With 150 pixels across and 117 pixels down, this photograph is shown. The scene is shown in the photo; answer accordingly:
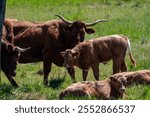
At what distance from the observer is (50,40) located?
15898mm

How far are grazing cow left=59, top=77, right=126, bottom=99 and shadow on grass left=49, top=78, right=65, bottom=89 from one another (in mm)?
1911

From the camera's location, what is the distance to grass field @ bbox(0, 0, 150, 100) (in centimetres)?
1273

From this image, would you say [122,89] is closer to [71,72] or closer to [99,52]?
[99,52]

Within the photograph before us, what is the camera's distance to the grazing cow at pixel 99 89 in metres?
11.9

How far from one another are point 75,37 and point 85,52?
2.68 feet

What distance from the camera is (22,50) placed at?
15.4 metres

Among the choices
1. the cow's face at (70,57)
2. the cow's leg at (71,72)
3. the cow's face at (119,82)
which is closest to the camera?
the cow's face at (119,82)

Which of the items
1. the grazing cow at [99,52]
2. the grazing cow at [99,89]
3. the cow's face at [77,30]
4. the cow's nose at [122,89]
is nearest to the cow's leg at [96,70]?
the grazing cow at [99,52]

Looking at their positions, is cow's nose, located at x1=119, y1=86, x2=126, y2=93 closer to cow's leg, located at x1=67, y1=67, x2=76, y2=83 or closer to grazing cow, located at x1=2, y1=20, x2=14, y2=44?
cow's leg, located at x1=67, y1=67, x2=76, y2=83

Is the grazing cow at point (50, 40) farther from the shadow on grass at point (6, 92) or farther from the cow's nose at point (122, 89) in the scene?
the cow's nose at point (122, 89)

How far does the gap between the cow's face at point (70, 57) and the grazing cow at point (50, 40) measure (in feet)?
2.96

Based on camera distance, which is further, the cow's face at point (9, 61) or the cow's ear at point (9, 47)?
the cow's face at point (9, 61)

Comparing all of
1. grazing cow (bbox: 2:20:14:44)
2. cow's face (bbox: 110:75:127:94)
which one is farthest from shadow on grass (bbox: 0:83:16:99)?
grazing cow (bbox: 2:20:14:44)

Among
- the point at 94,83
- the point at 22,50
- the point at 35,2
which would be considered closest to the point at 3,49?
the point at 22,50
